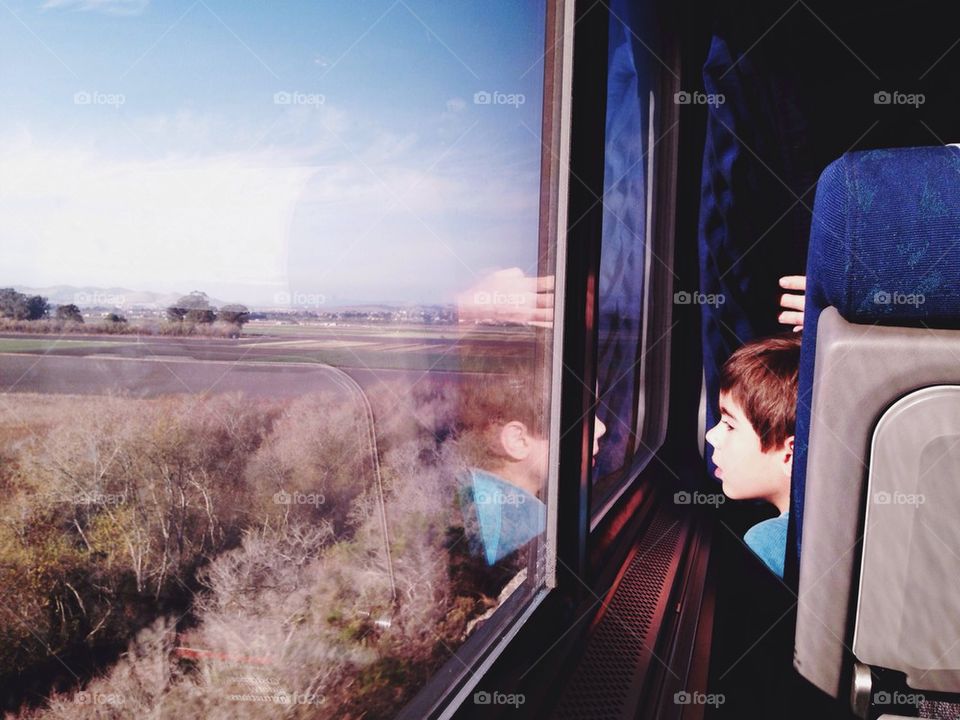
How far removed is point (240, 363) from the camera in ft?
2.49

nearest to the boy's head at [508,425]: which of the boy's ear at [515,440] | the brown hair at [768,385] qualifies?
the boy's ear at [515,440]

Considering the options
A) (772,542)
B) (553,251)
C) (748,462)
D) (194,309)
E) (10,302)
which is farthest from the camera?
(748,462)

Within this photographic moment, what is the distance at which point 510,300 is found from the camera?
145 centimetres

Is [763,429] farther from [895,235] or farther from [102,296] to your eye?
[102,296]

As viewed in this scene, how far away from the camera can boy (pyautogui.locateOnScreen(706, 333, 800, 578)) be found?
1879mm

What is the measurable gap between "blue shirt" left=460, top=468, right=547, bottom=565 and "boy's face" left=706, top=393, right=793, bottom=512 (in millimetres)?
899

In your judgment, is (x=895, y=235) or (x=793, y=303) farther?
(x=793, y=303)

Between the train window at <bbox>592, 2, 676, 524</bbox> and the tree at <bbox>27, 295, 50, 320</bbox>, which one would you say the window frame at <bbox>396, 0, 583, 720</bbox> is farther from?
the tree at <bbox>27, 295, 50, 320</bbox>

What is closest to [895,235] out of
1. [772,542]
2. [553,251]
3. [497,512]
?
[553,251]

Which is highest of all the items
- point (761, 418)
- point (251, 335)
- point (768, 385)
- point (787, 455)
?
point (251, 335)

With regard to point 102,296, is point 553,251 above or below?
above

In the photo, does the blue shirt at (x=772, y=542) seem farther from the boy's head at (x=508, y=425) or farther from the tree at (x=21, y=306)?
the tree at (x=21, y=306)

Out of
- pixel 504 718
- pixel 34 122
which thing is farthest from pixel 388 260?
pixel 504 718

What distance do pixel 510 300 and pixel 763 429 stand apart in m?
1.05
